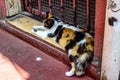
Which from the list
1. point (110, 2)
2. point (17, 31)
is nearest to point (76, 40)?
point (110, 2)

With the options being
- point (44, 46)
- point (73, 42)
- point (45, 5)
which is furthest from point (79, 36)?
point (45, 5)

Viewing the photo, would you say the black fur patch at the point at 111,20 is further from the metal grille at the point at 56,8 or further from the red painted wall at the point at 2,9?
the red painted wall at the point at 2,9

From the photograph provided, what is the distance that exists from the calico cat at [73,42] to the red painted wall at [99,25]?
0.48 ft

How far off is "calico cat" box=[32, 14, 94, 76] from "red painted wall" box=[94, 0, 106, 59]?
0.15 m

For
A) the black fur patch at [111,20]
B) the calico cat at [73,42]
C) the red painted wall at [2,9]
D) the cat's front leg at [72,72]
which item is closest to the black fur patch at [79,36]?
the calico cat at [73,42]

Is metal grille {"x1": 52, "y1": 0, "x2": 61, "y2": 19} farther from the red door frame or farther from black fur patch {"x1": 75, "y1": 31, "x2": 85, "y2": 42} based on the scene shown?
the red door frame

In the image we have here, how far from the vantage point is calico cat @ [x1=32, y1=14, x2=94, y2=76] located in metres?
2.63

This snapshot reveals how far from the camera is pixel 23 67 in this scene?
291cm

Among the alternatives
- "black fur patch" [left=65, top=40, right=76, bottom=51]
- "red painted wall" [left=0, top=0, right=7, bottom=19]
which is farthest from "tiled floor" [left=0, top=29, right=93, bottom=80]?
"red painted wall" [left=0, top=0, right=7, bottom=19]

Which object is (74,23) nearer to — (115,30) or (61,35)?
(61,35)

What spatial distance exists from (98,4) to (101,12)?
71 millimetres

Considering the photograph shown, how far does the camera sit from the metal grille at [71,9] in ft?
9.67

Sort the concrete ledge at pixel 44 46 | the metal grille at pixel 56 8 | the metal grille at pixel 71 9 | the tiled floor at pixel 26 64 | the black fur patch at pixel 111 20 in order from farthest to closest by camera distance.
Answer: the metal grille at pixel 56 8 < the metal grille at pixel 71 9 < the tiled floor at pixel 26 64 < the concrete ledge at pixel 44 46 < the black fur patch at pixel 111 20

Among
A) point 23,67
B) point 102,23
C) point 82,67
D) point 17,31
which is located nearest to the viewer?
point 102,23
